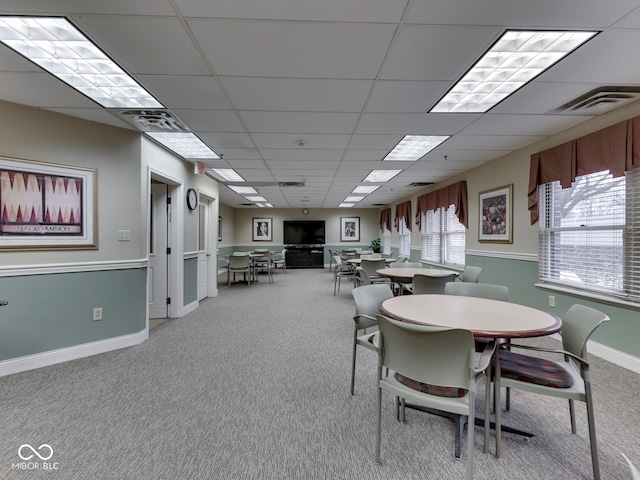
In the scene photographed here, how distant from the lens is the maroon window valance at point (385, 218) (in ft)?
32.3

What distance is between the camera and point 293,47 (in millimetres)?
1849

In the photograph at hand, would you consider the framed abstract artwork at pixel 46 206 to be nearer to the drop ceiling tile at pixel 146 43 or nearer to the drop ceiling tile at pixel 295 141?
the drop ceiling tile at pixel 146 43

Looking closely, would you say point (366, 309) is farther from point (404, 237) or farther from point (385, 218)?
point (385, 218)

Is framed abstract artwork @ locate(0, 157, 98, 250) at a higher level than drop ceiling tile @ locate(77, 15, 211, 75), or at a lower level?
lower

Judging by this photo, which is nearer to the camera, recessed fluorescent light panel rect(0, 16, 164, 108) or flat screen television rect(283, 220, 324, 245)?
recessed fluorescent light panel rect(0, 16, 164, 108)

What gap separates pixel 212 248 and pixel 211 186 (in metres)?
1.26

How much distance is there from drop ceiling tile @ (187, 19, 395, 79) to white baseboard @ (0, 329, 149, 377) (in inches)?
117

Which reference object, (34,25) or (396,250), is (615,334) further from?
(396,250)

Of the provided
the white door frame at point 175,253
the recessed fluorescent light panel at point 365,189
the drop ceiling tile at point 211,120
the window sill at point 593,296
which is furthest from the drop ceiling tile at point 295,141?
the window sill at point 593,296

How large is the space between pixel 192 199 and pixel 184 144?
1.20 meters

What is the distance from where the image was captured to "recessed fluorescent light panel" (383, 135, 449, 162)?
11.7 ft

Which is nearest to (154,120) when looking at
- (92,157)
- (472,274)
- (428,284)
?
(92,157)

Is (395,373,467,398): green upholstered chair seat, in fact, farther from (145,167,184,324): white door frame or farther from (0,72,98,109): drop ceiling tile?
(145,167,184,324): white door frame

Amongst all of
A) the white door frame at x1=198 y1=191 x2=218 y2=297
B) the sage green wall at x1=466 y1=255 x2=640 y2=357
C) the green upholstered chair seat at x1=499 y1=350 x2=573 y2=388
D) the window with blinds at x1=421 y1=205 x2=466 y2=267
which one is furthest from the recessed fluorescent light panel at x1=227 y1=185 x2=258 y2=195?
the green upholstered chair seat at x1=499 y1=350 x2=573 y2=388
